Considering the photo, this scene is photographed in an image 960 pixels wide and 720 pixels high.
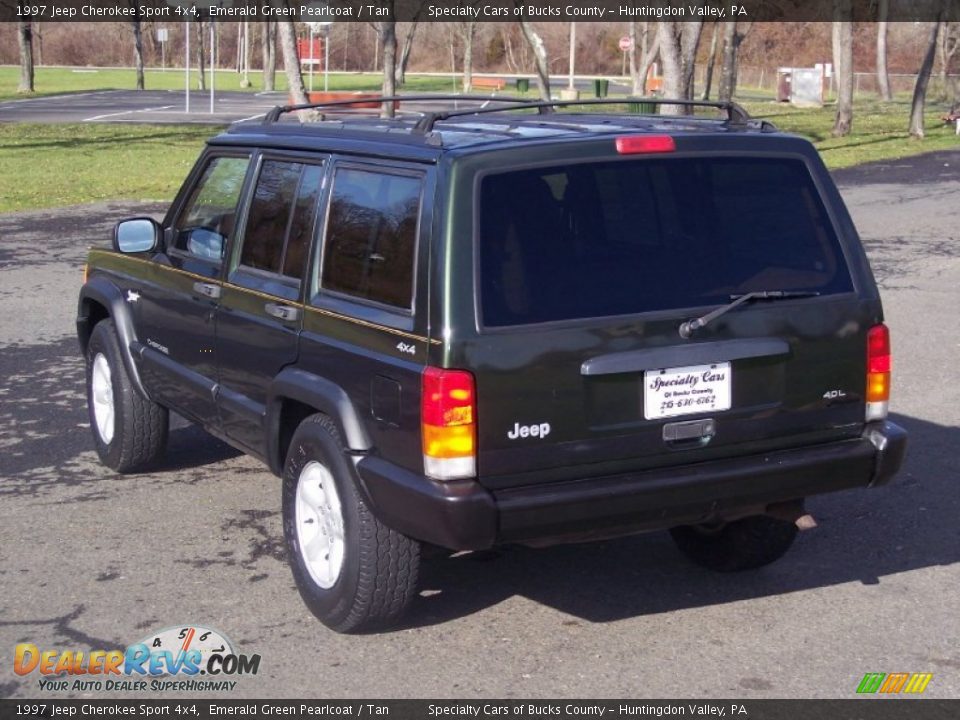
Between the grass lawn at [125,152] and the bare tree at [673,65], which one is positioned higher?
the bare tree at [673,65]

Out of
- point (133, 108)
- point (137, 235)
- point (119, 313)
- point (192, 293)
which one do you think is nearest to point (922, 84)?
point (133, 108)

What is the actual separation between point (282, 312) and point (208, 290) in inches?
31.7

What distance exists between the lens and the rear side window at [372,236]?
4.66m

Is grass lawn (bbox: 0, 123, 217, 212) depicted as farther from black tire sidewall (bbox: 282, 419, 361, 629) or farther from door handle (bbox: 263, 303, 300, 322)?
black tire sidewall (bbox: 282, 419, 361, 629)

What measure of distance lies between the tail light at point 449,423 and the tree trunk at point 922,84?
30.3 metres

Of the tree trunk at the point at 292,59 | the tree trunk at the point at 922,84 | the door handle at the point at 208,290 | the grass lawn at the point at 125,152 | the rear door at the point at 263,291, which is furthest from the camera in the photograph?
the tree trunk at the point at 922,84

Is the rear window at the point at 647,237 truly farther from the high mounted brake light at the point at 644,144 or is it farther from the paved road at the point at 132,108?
the paved road at the point at 132,108

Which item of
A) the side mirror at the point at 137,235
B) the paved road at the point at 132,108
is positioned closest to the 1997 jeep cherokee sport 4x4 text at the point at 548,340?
the side mirror at the point at 137,235

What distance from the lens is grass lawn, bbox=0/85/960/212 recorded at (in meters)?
21.9

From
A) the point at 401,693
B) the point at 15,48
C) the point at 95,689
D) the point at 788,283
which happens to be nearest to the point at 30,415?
the point at 95,689

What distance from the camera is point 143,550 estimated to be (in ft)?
19.7

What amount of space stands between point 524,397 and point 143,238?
2755mm

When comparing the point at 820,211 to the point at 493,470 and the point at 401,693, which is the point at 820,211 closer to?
the point at 493,470
